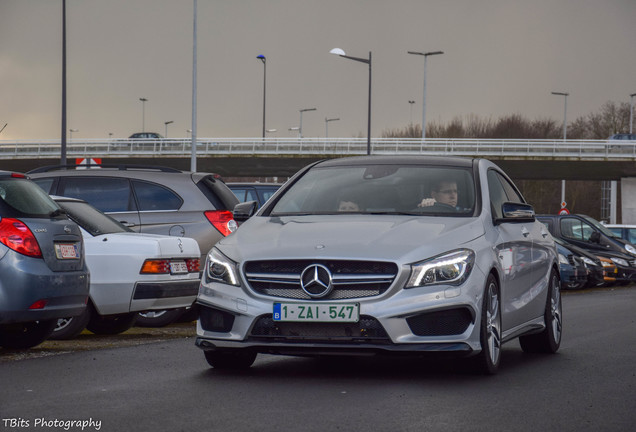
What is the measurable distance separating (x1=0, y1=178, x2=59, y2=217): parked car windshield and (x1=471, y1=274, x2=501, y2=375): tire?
3744mm

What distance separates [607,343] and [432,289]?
4.32 metres

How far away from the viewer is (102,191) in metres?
14.0

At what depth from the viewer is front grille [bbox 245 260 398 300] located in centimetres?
769

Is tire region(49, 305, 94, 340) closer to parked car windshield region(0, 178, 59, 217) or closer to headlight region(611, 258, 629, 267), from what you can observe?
parked car windshield region(0, 178, 59, 217)

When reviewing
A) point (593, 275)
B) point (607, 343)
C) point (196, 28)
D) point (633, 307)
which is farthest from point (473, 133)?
point (607, 343)

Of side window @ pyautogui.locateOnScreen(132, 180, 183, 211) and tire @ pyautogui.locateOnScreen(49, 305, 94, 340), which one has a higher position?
side window @ pyautogui.locateOnScreen(132, 180, 183, 211)

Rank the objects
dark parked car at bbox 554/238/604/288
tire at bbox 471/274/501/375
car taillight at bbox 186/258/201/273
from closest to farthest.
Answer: tire at bbox 471/274/501/375 < car taillight at bbox 186/258/201/273 < dark parked car at bbox 554/238/604/288

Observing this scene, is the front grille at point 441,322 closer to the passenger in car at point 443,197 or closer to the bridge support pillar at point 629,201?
the passenger in car at point 443,197

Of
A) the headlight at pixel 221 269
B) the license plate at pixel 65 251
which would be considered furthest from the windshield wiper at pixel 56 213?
the headlight at pixel 221 269

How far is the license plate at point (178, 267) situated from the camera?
459 inches

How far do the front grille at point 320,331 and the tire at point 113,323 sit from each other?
441cm

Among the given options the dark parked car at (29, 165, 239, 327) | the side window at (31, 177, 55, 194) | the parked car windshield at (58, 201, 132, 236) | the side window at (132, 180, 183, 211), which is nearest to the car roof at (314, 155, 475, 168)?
the parked car windshield at (58, 201, 132, 236)

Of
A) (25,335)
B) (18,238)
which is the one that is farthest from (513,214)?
(25,335)

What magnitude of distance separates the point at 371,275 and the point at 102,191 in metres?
6.99
